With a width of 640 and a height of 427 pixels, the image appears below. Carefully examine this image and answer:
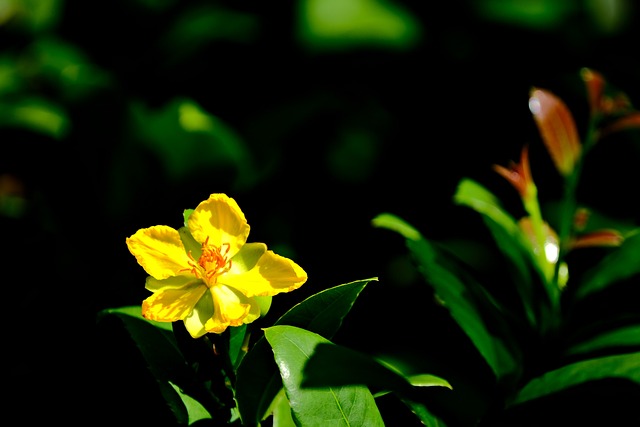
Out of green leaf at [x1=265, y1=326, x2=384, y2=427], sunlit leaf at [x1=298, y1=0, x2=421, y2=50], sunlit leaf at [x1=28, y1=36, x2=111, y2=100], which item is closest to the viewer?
green leaf at [x1=265, y1=326, x2=384, y2=427]

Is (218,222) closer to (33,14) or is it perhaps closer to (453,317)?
(453,317)

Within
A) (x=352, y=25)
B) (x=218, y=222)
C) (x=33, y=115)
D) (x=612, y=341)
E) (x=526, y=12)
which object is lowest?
(x=33, y=115)

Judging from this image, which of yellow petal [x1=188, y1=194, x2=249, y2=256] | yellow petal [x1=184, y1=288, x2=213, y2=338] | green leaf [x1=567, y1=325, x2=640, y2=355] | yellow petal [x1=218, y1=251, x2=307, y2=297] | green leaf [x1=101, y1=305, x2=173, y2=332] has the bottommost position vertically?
green leaf [x1=567, y1=325, x2=640, y2=355]

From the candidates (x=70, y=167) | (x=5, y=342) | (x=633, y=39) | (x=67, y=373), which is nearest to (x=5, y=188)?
(x=70, y=167)

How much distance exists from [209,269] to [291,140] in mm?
1238

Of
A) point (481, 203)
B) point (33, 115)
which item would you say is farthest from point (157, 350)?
point (33, 115)

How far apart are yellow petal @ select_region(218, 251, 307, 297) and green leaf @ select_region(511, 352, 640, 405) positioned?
0.91 ft

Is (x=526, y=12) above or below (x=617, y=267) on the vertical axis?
above

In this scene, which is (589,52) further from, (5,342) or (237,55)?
(5,342)

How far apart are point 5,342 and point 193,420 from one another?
0.61 metres

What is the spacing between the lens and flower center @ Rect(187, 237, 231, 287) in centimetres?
62

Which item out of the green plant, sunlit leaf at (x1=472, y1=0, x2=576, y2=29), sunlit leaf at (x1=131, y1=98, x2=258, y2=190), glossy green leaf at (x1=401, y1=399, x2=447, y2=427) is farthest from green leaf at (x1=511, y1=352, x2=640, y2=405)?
sunlit leaf at (x1=472, y1=0, x2=576, y2=29)

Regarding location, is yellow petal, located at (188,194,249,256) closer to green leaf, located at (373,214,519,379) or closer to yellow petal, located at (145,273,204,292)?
yellow petal, located at (145,273,204,292)

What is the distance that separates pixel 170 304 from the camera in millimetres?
575
